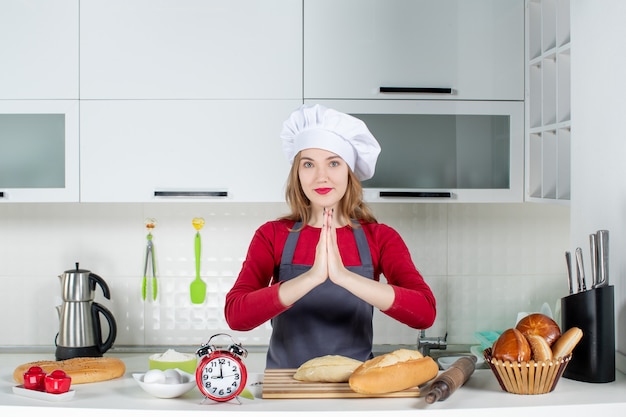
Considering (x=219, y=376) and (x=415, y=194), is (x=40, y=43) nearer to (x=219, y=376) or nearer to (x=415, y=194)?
(x=415, y=194)

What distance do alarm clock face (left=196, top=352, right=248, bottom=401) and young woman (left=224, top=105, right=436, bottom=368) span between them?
0.36 meters

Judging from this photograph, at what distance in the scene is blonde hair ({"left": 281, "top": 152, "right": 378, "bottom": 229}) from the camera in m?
1.84

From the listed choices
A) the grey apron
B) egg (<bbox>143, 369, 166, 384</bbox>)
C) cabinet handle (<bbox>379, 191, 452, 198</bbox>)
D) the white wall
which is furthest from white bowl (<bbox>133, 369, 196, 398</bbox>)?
cabinet handle (<bbox>379, 191, 452, 198</bbox>)

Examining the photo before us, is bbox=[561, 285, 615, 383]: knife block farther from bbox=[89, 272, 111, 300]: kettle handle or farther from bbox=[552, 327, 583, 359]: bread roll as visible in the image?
bbox=[89, 272, 111, 300]: kettle handle

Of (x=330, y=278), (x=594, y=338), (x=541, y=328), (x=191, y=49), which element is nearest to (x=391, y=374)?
(x=330, y=278)

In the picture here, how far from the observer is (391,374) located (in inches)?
51.7

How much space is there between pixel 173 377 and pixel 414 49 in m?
1.43

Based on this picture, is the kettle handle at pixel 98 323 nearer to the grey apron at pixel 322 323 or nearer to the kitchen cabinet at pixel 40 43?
the kitchen cabinet at pixel 40 43

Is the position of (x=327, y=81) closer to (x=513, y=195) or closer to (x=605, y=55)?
(x=513, y=195)

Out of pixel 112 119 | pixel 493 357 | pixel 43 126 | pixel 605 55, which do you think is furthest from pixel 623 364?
pixel 43 126

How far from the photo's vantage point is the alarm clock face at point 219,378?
1.31 m

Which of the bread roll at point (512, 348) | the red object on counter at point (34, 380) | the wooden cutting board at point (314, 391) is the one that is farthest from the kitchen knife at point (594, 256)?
the red object on counter at point (34, 380)

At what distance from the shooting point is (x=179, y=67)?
239 cm

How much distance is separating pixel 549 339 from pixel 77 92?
64.1 inches
